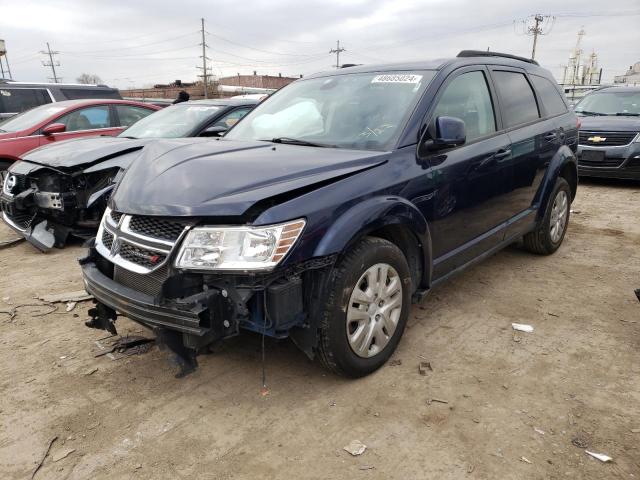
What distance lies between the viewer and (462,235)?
352cm

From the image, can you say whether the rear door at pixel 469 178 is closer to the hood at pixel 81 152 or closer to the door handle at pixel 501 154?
the door handle at pixel 501 154

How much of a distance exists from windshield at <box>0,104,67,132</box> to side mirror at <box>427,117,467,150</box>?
20.8 feet

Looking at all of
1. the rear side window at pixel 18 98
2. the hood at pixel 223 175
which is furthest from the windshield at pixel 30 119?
the hood at pixel 223 175

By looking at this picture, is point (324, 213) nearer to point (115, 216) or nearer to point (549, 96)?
point (115, 216)

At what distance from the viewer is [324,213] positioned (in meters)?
2.42

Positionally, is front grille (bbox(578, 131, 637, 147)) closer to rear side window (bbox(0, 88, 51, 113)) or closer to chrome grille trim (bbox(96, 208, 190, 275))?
chrome grille trim (bbox(96, 208, 190, 275))

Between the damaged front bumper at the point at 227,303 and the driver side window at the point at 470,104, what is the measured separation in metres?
1.59

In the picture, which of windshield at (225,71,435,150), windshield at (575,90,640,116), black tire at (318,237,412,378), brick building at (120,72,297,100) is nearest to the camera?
black tire at (318,237,412,378)

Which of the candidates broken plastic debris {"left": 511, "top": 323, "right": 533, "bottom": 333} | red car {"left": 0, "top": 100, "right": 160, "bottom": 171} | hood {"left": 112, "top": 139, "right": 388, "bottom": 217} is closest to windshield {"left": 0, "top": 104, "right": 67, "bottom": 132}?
red car {"left": 0, "top": 100, "right": 160, "bottom": 171}

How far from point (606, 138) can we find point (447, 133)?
24.3 ft

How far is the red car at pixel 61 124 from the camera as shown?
6.97 metres

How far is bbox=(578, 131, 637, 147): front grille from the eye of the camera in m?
8.58

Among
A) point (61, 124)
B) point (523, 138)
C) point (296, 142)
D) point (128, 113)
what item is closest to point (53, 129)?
point (61, 124)

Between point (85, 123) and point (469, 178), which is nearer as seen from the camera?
point (469, 178)
